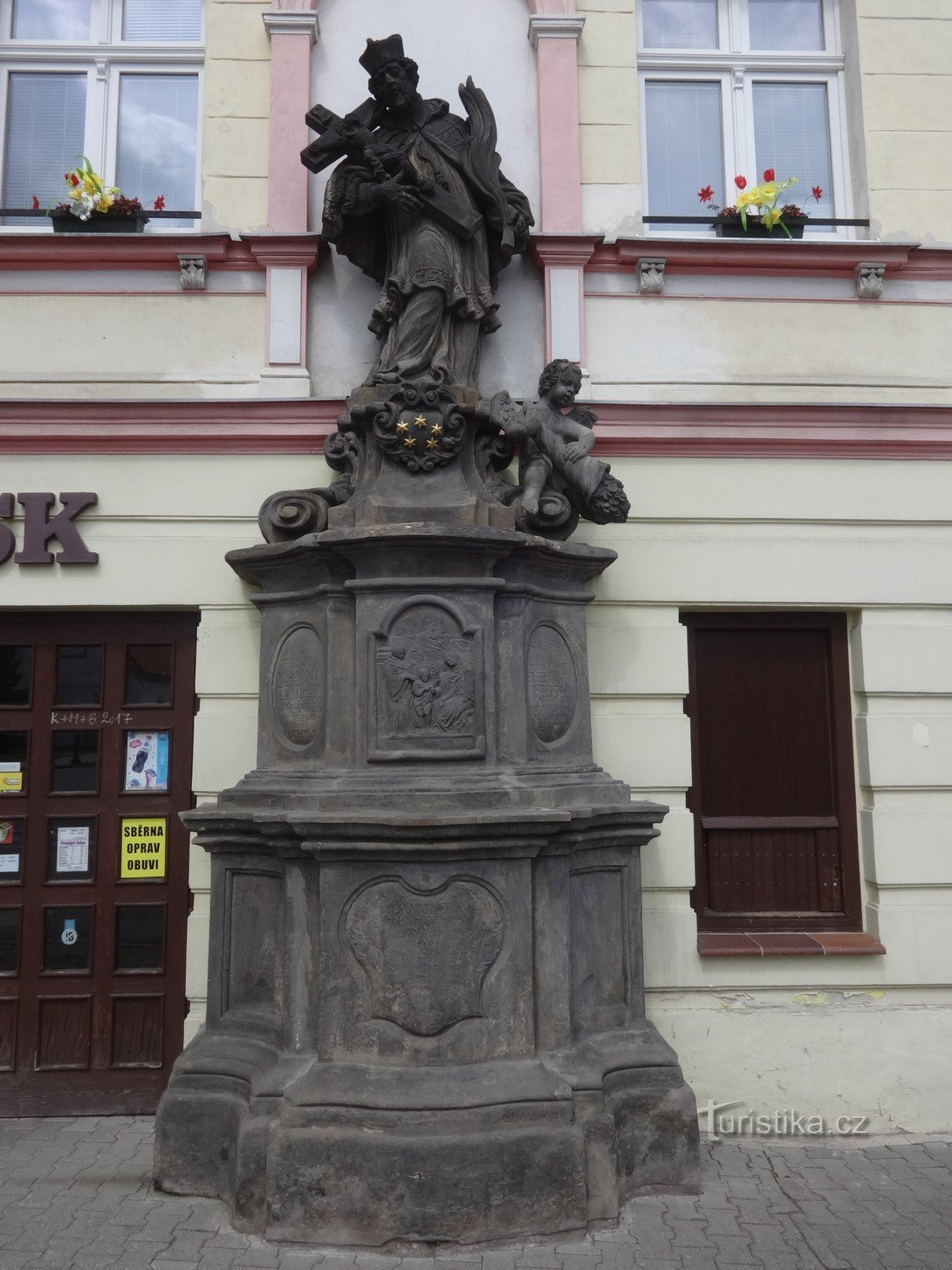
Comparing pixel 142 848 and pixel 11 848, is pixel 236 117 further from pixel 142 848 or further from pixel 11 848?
pixel 11 848

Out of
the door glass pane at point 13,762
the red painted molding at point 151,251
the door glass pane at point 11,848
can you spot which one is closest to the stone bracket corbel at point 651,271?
the red painted molding at point 151,251

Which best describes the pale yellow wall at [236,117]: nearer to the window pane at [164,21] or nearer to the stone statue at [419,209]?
the window pane at [164,21]

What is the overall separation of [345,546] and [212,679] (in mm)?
1222

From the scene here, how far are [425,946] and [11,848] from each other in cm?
259

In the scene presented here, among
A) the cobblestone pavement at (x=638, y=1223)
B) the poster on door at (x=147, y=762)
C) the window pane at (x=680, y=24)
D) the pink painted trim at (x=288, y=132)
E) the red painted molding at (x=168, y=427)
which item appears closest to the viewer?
the cobblestone pavement at (x=638, y=1223)

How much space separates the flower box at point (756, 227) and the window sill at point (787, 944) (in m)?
3.96

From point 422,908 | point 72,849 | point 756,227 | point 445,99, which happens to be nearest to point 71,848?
point 72,849

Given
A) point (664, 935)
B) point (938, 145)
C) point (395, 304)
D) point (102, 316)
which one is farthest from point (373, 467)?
point (938, 145)

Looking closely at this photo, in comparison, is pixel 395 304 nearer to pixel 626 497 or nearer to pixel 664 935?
pixel 626 497

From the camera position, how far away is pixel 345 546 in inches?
185

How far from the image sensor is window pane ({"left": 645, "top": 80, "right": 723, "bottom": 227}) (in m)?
6.24

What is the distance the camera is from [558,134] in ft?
19.3

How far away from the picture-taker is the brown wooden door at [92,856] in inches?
214

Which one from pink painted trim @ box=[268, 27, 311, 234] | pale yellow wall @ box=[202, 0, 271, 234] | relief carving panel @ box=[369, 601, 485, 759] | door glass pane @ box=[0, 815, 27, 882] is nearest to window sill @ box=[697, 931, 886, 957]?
relief carving panel @ box=[369, 601, 485, 759]
